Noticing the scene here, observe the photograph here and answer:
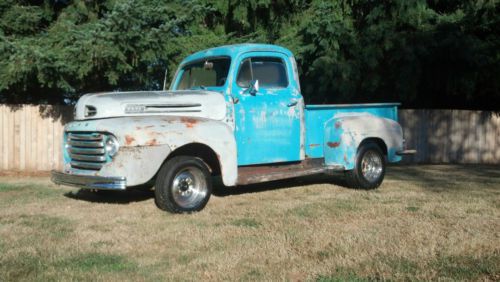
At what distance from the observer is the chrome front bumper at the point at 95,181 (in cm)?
Answer: 641

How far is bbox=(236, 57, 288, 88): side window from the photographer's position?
26.2 ft

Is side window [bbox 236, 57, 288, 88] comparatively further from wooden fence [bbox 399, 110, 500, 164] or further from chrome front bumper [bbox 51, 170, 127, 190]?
wooden fence [bbox 399, 110, 500, 164]

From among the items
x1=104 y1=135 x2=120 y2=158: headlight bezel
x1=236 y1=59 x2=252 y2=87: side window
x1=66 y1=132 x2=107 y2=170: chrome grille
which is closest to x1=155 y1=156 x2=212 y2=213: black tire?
x1=104 y1=135 x2=120 y2=158: headlight bezel

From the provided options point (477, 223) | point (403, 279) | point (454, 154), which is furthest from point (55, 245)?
point (454, 154)

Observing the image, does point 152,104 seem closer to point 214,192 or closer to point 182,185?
point 182,185

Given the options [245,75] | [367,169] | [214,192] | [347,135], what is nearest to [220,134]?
[245,75]

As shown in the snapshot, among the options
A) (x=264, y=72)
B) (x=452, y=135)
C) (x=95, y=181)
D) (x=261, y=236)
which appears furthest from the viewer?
(x=452, y=135)

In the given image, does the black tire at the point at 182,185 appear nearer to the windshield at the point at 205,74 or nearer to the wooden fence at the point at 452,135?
Answer: the windshield at the point at 205,74

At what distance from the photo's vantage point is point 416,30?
1413 cm

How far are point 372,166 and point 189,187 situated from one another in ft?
12.1

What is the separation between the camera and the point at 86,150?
22.5 ft

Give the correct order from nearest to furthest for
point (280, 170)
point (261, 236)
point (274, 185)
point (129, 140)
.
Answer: point (261, 236) → point (129, 140) → point (280, 170) → point (274, 185)

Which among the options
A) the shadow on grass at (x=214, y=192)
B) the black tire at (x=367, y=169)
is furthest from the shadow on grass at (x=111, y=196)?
the black tire at (x=367, y=169)

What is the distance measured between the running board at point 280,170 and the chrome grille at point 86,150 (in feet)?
6.20
